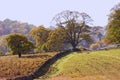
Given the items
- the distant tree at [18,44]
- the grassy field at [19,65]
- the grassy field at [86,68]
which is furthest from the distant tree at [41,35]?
the grassy field at [86,68]

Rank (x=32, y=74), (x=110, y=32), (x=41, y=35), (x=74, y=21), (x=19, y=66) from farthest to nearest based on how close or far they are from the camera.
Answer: (x=41, y=35) → (x=74, y=21) → (x=110, y=32) → (x=19, y=66) → (x=32, y=74)

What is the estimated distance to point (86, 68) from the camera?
157 feet

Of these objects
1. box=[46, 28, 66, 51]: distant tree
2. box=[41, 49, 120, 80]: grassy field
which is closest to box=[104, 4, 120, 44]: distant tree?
box=[46, 28, 66, 51]: distant tree

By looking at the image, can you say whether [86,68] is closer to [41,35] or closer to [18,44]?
[18,44]

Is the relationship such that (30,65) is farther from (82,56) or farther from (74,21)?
(74,21)

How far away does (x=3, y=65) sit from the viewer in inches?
2095

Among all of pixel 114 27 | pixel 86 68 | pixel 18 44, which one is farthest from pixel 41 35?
pixel 86 68

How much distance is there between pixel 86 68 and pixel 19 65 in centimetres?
1112

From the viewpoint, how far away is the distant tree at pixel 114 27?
67688mm

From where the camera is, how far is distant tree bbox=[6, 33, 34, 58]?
60.3 m

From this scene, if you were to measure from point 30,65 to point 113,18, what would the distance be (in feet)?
83.0

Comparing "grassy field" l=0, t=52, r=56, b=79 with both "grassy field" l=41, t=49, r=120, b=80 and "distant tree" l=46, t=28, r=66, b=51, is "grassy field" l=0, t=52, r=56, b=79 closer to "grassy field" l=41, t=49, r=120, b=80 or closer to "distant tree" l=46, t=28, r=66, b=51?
"grassy field" l=41, t=49, r=120, b=80

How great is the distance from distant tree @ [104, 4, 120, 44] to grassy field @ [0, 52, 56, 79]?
55.6 feet

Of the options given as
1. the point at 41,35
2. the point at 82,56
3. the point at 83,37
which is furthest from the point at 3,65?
the point at 41,35
